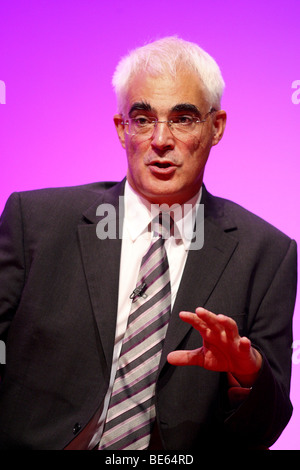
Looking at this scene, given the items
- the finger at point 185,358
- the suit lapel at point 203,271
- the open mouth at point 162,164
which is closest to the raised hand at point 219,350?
the finger at point 185,358

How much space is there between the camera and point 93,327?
1912 mm

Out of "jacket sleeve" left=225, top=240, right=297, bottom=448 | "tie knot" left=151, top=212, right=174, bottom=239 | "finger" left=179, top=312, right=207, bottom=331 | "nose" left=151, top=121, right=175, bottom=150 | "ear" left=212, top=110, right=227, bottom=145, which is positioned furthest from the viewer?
"ear" left=212, top=110, right=227, bottom=145

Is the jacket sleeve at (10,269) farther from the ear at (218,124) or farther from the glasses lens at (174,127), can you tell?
the ear at (218,124)

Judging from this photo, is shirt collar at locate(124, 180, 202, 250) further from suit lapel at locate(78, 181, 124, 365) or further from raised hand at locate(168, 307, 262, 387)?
raised hand at locate(168, 307, 262, 387)

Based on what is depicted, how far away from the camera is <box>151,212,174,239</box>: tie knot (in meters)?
2.05

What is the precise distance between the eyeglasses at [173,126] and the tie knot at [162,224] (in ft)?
0.83

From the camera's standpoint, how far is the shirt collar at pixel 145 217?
2.06 meters

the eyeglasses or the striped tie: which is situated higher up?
the eyeglasses

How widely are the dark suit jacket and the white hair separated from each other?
0.42 meters

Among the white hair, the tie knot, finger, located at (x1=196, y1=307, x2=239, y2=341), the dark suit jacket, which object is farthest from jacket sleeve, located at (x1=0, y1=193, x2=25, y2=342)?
finger, located at (x1=196, y1=307, x2=239, y2=341)

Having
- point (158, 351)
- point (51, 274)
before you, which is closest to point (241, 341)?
point (158, 351)

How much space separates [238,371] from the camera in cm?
180

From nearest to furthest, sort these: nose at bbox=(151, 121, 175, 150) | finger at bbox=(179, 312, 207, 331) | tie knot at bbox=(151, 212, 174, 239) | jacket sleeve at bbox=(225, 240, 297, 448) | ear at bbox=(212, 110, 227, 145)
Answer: finger at bbox=(179, 312, 207, 331) < jacket sleeve at bbox=(225, 240, 297, 448) < nose at bbox=(151, 121, 175, 150) < tie knot at bbox=(151, 212, 174, 239) < ear at bbox=(212, 110, 227, 145)
